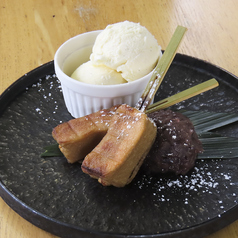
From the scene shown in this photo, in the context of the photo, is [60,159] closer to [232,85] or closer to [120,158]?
[120,158]

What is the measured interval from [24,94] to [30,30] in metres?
0.78

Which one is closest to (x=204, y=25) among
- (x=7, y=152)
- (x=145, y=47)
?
(x=145, y=47)

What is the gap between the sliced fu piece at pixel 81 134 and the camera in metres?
1.11

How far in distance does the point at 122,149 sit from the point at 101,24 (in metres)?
1.36

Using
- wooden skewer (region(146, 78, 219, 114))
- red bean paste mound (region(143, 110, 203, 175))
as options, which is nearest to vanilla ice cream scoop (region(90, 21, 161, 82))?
wooden skewer (region(146, 78, 219, 114))

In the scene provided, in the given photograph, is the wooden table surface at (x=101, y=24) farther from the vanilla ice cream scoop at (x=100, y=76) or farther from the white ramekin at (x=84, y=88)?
the vanilla ice cream scoop at (x=100, y=76)

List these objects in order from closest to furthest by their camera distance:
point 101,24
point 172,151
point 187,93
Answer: point 172,151
point 187,93
point 101,24

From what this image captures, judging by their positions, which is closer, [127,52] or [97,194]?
[97,194]

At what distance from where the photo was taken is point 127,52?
1281 millimetres

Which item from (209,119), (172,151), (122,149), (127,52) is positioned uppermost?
(127,52)

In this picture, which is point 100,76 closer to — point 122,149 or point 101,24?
point 122,149

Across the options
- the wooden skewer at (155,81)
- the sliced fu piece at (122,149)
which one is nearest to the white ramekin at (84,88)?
the wooden skewer at (155,81)

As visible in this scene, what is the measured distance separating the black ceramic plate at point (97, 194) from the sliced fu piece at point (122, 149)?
72mm

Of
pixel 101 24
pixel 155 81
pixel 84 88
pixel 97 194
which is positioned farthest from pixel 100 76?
pixel 101 24
